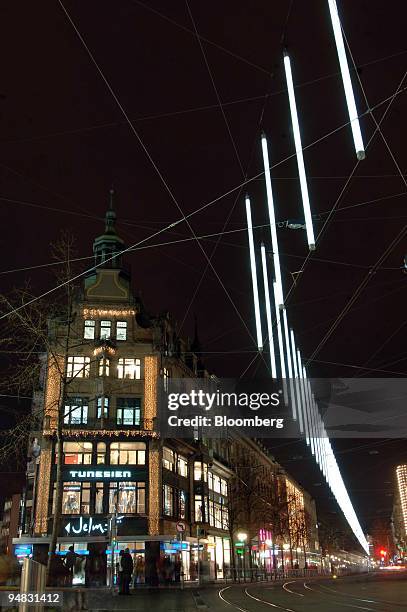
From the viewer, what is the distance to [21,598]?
8070 mm

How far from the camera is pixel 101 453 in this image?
46.1 meters

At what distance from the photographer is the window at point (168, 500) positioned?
48150 millimetres

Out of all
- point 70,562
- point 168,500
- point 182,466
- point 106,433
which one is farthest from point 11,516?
point 70,562

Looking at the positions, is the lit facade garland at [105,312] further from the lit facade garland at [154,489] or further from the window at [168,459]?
the window at [168,459]

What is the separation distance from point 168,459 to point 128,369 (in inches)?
328

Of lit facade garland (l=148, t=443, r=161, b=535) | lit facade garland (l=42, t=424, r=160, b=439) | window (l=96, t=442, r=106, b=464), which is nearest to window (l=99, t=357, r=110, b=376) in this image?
lit facade garland (l=42, t=424, r=160, b=439)

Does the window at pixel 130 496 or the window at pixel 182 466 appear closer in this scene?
the window at pixel 130 496

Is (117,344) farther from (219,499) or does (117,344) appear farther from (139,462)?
(219,499)

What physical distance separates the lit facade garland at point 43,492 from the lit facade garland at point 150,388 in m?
7.99

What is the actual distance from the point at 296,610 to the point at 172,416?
99.6 feet

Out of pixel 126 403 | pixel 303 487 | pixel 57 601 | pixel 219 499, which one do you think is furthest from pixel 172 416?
pixel 303 487

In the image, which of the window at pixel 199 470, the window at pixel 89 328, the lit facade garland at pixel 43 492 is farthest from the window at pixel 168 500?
the window at pixel 89 328

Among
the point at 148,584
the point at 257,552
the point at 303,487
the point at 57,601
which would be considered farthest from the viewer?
the point at 303,487

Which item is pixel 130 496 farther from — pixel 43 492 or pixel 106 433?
pixel 43 492
